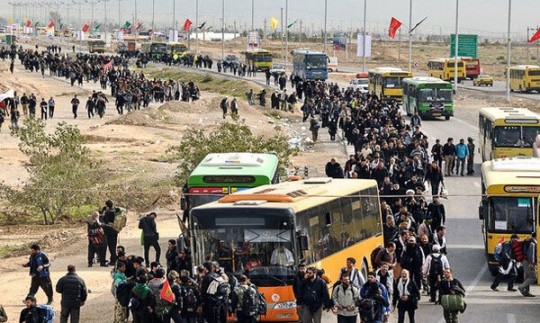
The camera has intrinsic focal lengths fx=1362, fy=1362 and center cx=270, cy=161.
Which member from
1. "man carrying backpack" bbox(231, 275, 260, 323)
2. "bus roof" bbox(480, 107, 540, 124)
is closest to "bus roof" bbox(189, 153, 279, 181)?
"man carrying backpack" bbox(231, 275, 260, 323)

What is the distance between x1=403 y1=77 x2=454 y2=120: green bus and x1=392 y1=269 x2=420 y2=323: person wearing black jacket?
140ft

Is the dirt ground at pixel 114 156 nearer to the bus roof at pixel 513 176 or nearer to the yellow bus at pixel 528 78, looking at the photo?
the yellow bus at pixel 528 78

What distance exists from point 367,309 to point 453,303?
164 cm

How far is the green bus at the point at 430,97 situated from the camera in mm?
63031

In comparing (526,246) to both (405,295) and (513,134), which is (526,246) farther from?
(513,134)

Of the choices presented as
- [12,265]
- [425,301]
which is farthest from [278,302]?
[12,265]

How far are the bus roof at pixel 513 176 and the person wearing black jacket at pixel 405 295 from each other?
6.29 meters

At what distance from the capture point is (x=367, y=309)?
18453mm

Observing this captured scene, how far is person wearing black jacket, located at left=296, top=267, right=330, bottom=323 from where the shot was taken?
1947 cm

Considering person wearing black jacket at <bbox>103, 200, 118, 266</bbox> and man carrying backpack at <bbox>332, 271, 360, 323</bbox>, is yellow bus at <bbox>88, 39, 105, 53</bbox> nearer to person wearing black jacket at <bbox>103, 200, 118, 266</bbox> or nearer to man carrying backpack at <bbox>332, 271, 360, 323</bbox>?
person wearing black jacket at <bbox>103, 200, 118, 266</bbox>

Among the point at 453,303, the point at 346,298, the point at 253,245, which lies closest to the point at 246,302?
the point at 346,298

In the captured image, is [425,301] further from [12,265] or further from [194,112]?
[194,112]

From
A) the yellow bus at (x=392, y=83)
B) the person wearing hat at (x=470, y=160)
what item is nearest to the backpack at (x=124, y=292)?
the person wearing hat at (x=470, y=160)

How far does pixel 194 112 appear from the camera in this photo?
72.4 m
